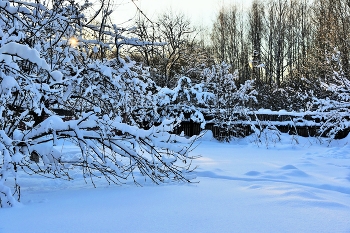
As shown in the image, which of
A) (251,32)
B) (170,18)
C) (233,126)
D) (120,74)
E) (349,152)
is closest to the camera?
(120,74)

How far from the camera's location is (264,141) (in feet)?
33.8

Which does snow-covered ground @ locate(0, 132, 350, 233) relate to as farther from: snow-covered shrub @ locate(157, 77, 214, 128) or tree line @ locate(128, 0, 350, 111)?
tree line @ locate(128, 0, 350, 111)

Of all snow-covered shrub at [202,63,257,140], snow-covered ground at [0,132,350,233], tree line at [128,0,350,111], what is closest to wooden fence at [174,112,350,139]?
snow-covered shrub at [202,63,257,140]

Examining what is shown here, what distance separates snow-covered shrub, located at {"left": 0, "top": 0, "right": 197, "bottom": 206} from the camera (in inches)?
109

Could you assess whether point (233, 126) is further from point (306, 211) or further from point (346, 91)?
point (306, 211)

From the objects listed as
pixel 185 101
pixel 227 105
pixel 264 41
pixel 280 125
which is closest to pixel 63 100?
pixel 227 105

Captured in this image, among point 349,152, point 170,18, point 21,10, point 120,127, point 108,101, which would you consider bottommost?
point 349,152

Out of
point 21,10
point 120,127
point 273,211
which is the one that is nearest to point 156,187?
point 120,127

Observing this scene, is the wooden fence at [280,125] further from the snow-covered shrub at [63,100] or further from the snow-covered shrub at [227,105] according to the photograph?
the snow-covered shrub at [63,100]

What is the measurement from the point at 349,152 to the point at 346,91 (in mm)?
2573

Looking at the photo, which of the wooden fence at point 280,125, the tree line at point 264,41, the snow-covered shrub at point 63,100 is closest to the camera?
the snow-covered shrub at point 63,100

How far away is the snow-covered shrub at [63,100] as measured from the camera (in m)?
2.77

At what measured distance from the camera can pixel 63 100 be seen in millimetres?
4293

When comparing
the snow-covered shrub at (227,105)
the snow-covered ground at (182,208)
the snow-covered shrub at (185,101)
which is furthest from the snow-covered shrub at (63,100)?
the snow-covered shrub at (227,105)
